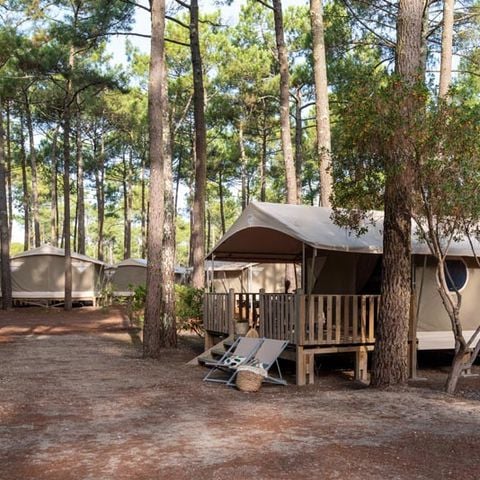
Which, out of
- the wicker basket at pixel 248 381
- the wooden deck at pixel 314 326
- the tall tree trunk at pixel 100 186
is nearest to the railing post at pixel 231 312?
the wooden deck at pixel 314 326

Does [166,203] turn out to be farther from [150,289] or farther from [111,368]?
[111,368]

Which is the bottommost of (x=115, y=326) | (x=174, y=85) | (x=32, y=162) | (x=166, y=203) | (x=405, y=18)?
(x=115, y=326)

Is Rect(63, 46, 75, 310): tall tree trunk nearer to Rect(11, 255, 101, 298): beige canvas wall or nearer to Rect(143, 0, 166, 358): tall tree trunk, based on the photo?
Rect(11, 255, 101, 298): beige canvas wall

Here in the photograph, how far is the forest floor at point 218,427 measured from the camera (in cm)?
388

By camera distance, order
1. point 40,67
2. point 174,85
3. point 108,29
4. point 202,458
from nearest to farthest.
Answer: point 202,458 < point 108,29 < point 40,67 < point 174,85

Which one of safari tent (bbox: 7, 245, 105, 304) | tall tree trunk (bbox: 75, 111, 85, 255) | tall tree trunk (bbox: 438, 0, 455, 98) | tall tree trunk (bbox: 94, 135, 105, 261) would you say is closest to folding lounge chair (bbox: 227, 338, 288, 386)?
tall tree trunk (bbox: 438, 0, 455, 98)

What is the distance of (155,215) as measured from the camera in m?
9.86

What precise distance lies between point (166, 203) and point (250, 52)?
41.6 feet

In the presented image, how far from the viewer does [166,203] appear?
38.0 feet

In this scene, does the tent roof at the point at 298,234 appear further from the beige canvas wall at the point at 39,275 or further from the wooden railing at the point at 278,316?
the beige canvas wall at the point at 39,275

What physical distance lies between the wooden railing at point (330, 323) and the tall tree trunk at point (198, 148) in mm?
6336

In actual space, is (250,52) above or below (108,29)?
above

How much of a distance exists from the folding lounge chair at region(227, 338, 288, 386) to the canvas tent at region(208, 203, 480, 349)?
1.20 metres

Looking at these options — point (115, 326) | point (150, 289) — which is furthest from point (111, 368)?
point (115, 326)
